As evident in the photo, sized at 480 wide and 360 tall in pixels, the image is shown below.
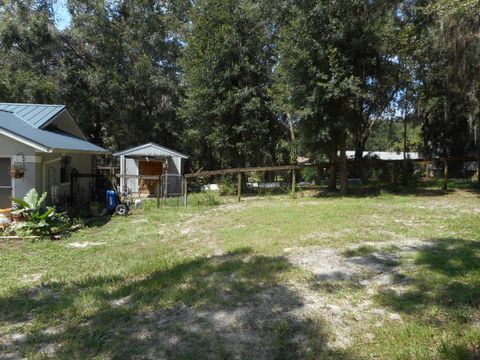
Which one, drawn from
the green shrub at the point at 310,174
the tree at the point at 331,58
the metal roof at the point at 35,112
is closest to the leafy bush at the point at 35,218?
the metal roof at the point at 35,112

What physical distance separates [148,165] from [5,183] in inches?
385

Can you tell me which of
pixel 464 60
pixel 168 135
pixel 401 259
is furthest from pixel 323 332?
pixel 168 135

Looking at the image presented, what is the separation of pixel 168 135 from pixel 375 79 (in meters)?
15.2

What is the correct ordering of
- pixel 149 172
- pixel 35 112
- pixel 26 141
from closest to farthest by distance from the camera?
pixel 26 141, pixel 35 112, pixel 149 172

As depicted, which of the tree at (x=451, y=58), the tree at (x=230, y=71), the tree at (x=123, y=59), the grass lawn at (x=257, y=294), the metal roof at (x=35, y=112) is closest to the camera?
the grass lawn at (x=257, y=294)

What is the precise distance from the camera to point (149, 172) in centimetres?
2080

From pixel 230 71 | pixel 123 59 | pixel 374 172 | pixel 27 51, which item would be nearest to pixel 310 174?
pixel 374 172

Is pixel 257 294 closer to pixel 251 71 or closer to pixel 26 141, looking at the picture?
pixel 26 141

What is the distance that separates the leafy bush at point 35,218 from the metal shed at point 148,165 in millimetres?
8847

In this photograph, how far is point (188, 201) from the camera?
15.1 m

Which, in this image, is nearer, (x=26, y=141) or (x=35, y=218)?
(x=35, y=218)

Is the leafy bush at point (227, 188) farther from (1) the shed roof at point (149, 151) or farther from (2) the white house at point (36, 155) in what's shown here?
(2) the white house at point (36, 155)

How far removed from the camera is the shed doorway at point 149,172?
20438 millimetres

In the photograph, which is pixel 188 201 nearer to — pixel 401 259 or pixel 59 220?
pixel 59 220
